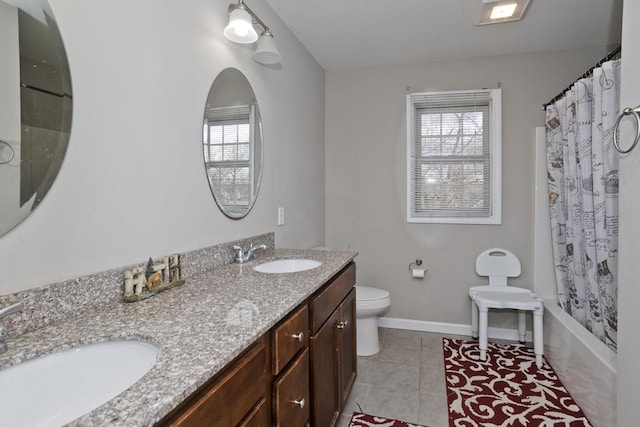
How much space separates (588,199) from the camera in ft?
6.52

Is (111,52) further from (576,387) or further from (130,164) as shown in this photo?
(576,387)

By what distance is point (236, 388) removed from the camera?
0.79 meters

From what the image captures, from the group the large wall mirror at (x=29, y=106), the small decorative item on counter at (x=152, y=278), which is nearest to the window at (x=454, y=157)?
the small decorative item on counter at (x=152, y=278)

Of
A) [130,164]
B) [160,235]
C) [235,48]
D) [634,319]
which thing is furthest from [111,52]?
[634,319]

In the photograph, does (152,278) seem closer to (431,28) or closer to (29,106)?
(29,106)

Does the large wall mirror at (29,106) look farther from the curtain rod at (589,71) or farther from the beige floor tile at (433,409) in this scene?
the curtain rod at (589,71)

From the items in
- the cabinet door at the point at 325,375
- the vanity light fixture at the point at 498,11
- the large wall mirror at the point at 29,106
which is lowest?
the cabinet door at the point at 325,375

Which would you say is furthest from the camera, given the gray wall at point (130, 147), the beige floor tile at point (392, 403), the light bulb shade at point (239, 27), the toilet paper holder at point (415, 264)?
the toilet paper holder at point (415, 264)

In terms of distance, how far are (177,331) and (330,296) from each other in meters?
0.81

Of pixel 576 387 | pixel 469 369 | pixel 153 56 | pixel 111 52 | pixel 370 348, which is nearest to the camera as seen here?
pixel 111 52

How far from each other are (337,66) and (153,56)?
2.17 m

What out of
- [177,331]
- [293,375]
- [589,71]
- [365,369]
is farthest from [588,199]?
[177,331]

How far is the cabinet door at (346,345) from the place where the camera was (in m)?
1.72

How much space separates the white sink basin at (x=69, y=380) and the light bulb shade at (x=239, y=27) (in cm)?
131
